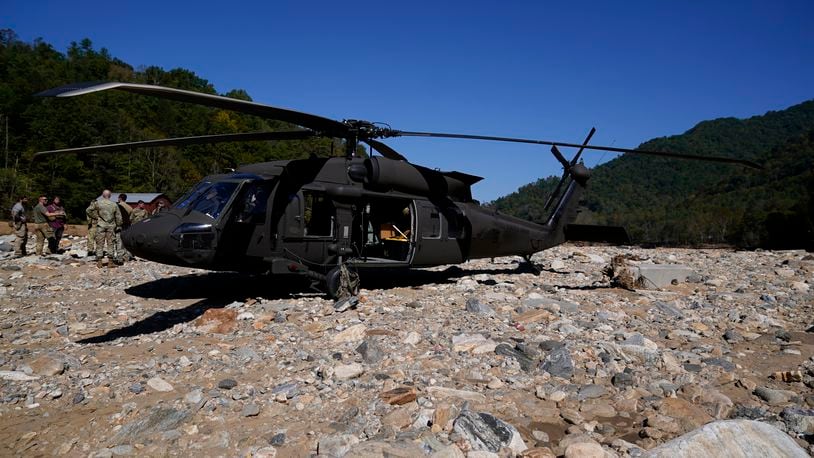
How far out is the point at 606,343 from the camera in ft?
18.3

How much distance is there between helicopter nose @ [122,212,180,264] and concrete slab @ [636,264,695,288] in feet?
29.0

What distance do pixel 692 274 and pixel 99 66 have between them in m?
108

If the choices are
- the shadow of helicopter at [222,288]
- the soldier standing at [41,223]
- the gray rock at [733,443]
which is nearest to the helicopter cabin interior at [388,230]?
the shadow of helicopter at [222,288]

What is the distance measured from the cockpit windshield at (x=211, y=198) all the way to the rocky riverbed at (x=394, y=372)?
4.87 feet

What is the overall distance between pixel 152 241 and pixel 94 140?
5887 centimetres

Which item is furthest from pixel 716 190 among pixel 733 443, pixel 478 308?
pixel 733 443

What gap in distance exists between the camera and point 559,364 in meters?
4.87

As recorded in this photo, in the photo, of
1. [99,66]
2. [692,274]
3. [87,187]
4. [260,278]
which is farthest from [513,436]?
[99,66]

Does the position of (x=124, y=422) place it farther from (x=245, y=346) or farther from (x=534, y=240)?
(x=534, y=240)

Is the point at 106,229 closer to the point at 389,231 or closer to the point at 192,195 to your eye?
the point at 192,195

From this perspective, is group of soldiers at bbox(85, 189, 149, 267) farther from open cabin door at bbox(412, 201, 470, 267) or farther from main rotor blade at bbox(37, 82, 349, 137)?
open cabin door at bbox(412, 201, 470, 267)

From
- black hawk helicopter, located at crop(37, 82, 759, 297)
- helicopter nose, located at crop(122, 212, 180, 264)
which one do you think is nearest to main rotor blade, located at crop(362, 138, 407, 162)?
black hawk helicopter, located at crop(37, 82, 759, 297)

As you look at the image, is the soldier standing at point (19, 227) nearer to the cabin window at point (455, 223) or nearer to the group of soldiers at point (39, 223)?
the group of soldiers at point (39, 223)

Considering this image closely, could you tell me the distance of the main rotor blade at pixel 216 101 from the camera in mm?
4039
